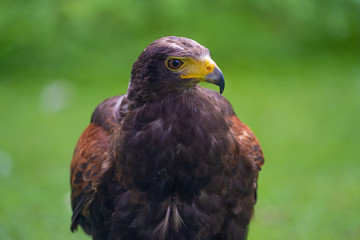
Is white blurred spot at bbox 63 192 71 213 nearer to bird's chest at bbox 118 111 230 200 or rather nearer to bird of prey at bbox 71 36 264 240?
bird of prey at bbox 71 36 264 240

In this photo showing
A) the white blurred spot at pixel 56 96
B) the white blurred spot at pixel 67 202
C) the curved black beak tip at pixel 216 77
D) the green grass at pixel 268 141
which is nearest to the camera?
the curved black beak tip at pixel 216 77

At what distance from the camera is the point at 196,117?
3391mm

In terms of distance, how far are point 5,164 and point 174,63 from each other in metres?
4.13

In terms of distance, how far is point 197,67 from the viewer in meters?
3.19

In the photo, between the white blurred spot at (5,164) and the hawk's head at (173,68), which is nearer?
the hawk's head at (173,68)

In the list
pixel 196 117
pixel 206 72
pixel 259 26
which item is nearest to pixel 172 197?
pixel 196 117

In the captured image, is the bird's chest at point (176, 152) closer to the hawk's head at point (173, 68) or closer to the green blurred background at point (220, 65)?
the hawk's head at point (173, 68)

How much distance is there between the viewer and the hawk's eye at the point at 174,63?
3.21 metres

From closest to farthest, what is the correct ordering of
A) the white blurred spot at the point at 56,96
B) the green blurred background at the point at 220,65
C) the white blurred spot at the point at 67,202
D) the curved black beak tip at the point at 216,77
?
1. the curved black beak tip at the point at 216,77
2. the white blurred spot at the point at 67,202
3. the green blurred background at the point at 220,65
4. the white blurred spot at the point at 56,96

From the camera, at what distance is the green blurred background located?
6.99m

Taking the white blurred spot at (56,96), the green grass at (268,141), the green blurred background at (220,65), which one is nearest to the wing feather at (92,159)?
the green grass at (268,141)

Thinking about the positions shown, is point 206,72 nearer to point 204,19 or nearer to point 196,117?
point 196,117

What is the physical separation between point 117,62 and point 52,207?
3225 mm

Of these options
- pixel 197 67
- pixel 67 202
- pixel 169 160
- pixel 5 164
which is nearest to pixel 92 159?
pixel 169 160
